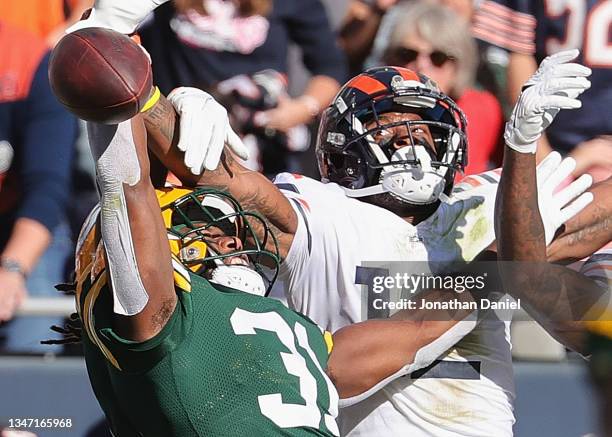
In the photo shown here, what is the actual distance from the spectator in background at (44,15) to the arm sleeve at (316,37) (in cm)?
50

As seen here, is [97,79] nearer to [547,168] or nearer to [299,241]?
[299,241]

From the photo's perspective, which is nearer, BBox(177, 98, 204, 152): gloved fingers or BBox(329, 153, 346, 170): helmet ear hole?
BBox(177, 98, 204, 152): gloved fingers

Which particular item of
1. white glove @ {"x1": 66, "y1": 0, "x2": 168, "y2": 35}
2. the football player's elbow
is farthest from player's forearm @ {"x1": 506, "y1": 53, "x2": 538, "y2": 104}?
white glove @ {"x1": 66, "y1": 0, "x2": 168, "y2": 35}

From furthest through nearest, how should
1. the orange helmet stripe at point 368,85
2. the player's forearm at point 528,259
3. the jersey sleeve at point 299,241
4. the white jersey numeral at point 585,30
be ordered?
1. the white jersey numeral at point 585,30
2. the orange helmet stripe at point 368,85
3. the jersey sleeve at point 299,241
4. the player's forearm at point 528,259

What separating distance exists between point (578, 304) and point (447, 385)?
0.30 m

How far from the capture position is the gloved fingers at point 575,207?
7.35 ft

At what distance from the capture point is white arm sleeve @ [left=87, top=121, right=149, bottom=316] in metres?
1.55

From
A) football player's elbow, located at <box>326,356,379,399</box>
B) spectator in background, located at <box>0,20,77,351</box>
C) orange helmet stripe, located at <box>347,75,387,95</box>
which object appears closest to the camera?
football player's elbow, located at <box>326,356,379,399</box>

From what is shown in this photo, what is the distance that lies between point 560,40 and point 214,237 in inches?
51.8

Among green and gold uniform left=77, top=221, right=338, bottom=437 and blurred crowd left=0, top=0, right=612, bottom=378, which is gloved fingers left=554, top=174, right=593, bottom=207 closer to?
blurred crowd left=0, top=0, right=612, bottom=378

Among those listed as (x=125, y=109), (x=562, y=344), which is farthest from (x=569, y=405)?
(x=125, y=109)

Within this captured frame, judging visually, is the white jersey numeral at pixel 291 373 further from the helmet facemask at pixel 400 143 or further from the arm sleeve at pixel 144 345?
the helmet facemask at pixel 400 143

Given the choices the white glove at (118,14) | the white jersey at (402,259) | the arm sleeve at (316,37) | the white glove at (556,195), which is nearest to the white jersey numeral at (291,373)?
the white jersey at (402,259)

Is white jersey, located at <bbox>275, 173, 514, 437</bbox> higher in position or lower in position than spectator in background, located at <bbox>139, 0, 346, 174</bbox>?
lower
